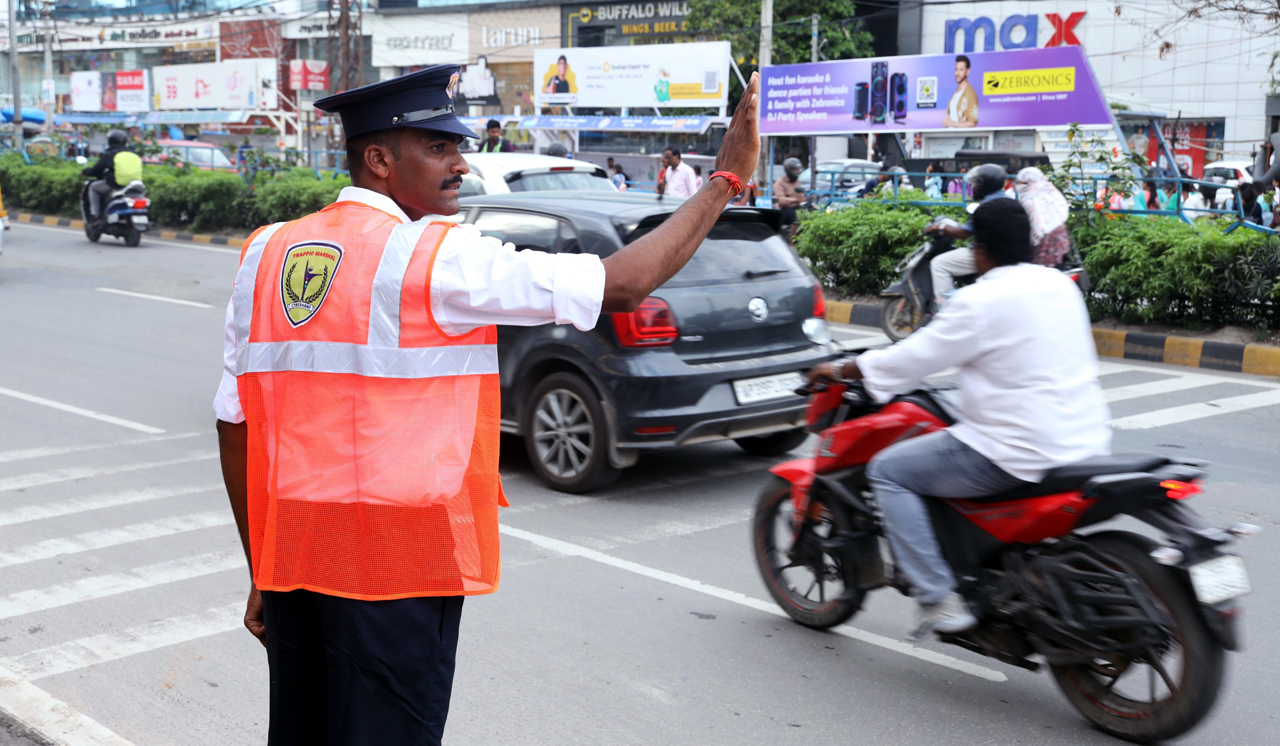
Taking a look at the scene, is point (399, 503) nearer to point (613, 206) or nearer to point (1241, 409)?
point (613, 206)

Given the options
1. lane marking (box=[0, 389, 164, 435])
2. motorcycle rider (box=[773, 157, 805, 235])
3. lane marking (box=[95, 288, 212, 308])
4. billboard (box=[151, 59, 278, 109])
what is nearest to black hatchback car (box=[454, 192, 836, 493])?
lane marking (box=[0, 389, 164, 435])

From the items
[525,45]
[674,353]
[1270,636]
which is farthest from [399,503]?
[525,45]

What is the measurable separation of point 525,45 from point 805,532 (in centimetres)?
5087

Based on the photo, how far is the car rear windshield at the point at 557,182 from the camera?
12.3m

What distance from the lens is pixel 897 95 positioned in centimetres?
2309

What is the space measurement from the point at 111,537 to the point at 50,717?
6.96 feet

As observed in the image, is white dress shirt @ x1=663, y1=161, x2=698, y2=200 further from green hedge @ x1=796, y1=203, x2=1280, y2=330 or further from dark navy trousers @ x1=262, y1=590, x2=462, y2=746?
dark navy trousers @ x1=262, y1=590, x2=462, y2=746

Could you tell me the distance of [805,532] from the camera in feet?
14.7

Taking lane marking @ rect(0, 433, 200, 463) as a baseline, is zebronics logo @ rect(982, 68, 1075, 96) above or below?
above

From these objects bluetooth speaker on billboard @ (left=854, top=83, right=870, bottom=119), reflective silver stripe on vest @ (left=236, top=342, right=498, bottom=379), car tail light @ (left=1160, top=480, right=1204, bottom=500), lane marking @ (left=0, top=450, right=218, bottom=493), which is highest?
bluetooth speaker on billboard @ (left=854, top=83, right=870, bottom=119)

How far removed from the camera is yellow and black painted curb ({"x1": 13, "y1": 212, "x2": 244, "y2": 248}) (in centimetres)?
2100

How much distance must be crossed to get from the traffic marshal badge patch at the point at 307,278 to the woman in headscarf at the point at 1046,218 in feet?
28.9

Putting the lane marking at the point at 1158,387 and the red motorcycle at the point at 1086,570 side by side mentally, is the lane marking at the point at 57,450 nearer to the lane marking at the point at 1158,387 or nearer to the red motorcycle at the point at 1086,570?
the red motorcycle at the point at 1086,570

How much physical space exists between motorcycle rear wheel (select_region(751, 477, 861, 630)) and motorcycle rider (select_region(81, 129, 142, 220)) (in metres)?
17.5
